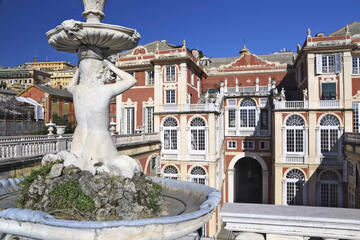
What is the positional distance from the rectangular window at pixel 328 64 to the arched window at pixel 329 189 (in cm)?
877

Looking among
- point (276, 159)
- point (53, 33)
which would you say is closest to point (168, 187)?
point (53, 33)

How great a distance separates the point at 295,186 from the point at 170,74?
15463 millimetres

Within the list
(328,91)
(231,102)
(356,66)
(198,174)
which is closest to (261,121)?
(231,102)

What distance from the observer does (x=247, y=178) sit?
33.7 meters

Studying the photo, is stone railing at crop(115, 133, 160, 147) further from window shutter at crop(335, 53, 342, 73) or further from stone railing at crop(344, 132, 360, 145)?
window shutter at crop(335, 53, 342, 73)

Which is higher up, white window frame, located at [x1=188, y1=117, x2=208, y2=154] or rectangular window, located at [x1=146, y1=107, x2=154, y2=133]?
rectangular window, located at [x1=146, y1=107, x2=154, y2=133]

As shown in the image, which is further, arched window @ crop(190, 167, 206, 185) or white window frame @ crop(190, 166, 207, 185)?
arched window @ crop(190, 167, 206, 185)

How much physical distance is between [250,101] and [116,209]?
26075 mm

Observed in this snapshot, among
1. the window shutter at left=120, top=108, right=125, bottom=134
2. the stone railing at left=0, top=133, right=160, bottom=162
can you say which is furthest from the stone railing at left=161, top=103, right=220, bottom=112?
the stone railing at left=0, top=133, right=160, bottom=162

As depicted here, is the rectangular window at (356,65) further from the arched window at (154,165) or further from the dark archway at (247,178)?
the arched window at (154,165)

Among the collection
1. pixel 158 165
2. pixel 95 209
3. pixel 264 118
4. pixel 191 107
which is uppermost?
pixel 191 107

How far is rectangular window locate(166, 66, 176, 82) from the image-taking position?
86.3 ft

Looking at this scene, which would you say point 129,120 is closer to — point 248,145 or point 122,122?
point 122,122

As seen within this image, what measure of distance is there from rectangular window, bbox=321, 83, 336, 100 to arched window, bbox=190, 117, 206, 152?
10.8m
